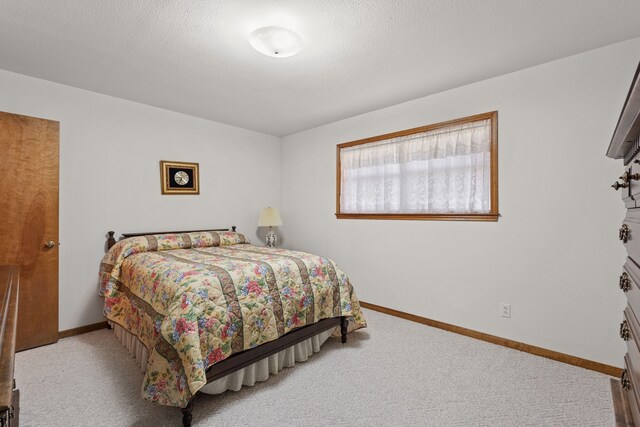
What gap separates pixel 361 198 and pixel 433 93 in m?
1.35

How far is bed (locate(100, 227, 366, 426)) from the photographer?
1660 mm

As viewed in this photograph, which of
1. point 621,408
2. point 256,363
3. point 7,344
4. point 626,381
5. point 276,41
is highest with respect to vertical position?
point 276,41

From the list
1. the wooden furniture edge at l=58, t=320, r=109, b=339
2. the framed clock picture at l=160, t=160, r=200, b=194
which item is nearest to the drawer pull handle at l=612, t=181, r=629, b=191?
the framed clock picture at l=160, t=160, r=200, b=194

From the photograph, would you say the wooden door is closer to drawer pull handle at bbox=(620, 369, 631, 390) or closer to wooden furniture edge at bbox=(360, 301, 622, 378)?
wooden furniture edge at bbox=(360, 301, 622, 378)

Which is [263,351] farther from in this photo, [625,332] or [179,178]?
[179,178]

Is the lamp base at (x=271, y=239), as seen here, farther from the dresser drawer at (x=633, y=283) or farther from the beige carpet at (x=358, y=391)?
the dresser drawer at (x=633, y=283)

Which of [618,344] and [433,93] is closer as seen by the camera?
[618,344]

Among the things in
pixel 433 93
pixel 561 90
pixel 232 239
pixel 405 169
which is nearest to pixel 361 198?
pixel 405 169

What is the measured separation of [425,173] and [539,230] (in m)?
1.10

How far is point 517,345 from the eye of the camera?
2.53 meters

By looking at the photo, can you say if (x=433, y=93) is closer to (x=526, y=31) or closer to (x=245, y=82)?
(x=526, y=31)

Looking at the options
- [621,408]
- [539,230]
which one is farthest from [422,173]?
[621,408]

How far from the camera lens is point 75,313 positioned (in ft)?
9.59

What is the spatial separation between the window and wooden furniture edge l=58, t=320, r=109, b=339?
278 cm
